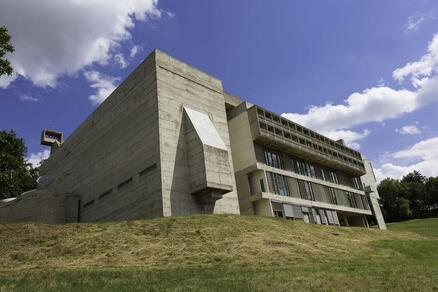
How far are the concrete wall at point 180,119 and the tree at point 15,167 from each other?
15273 millimetres

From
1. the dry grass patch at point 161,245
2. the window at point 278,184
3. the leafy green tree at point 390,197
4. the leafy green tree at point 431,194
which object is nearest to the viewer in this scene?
the dry grass patch at point 161,245

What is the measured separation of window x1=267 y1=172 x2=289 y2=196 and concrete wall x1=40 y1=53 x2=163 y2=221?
16.2 m

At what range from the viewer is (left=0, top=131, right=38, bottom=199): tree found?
43778mm

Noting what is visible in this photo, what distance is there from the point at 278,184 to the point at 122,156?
19085 mm

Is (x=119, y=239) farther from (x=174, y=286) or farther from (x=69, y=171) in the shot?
(x=69, y=171)

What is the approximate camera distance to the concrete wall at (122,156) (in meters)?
35.1

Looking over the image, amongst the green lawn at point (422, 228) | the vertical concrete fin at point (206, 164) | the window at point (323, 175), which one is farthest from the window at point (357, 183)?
the vertical concrete fin at point (206, 164)

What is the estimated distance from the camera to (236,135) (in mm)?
47000

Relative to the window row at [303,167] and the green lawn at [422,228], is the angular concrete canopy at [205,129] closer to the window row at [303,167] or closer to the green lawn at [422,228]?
the window row at [303,167]

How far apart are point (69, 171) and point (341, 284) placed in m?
47.1

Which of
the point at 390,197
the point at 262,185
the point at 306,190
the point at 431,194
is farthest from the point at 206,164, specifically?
the point at 431,194

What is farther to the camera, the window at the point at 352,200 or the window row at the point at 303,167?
the window at the point at 352,200

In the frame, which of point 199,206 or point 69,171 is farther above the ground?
point 69,171

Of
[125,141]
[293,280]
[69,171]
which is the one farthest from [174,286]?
[69,171]
